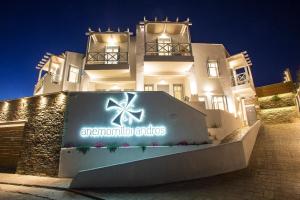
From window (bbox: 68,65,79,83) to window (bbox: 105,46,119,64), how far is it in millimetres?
3280

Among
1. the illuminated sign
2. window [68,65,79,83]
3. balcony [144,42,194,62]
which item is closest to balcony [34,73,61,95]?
window [68,65,79,83]

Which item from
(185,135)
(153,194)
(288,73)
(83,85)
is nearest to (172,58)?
(185,135)

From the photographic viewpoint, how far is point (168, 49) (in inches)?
601

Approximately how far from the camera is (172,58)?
13.7m

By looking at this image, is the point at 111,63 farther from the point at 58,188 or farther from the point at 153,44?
the point at 58,188

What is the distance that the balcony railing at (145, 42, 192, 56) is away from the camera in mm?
14580

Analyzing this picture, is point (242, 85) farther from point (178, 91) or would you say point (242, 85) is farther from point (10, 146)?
point (10, 146)

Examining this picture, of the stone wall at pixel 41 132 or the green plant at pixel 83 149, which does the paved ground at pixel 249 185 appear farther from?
the stone wall at pixel 41 132

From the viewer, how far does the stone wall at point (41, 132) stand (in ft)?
33.1

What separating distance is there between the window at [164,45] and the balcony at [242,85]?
700cm

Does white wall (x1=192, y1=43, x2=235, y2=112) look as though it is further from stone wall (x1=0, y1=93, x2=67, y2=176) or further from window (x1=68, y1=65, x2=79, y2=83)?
window (x1=68, y1=65, x2=79, y2=83)

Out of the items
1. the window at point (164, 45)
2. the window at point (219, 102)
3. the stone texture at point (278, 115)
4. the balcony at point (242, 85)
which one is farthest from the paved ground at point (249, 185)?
the stone texture at point (278, 115)

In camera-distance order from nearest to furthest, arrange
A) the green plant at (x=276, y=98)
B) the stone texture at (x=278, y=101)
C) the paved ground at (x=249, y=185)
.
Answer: the paved ground at (x=249, y=185), the stone texture at (x=278, y=101), the green plant at (x=276, y=98)

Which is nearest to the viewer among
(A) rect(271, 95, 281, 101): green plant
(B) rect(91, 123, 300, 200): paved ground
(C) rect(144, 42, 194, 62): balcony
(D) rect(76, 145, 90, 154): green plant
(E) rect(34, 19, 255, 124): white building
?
(B) rect(91, 123, 300, 200): paved ground
